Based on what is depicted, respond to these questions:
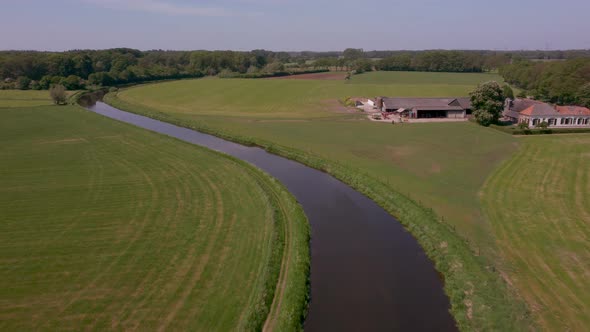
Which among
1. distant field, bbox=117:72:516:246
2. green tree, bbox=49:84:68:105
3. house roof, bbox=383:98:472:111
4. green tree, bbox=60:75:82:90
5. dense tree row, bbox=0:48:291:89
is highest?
dense tree row, bbox=0:48:291:89

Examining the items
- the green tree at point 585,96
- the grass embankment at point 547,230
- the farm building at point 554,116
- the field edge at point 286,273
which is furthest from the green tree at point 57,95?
the green tree at point 585,96

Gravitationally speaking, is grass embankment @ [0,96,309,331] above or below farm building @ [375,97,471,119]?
below

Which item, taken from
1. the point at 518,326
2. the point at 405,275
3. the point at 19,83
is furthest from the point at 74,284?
the point at 19,83

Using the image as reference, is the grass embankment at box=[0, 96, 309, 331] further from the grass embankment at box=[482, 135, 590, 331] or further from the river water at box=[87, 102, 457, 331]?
the grass embankment at box=[482, 135, 590, 331]

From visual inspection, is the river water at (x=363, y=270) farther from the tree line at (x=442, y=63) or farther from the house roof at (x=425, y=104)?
the tree line at (x=442, y=63)

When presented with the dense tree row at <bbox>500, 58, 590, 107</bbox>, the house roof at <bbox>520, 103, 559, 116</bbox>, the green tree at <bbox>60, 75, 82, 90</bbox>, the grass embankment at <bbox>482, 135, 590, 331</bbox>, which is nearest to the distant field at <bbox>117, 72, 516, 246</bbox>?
the grass embankment at <bbox>482, 135, 590, 331</bbox>
